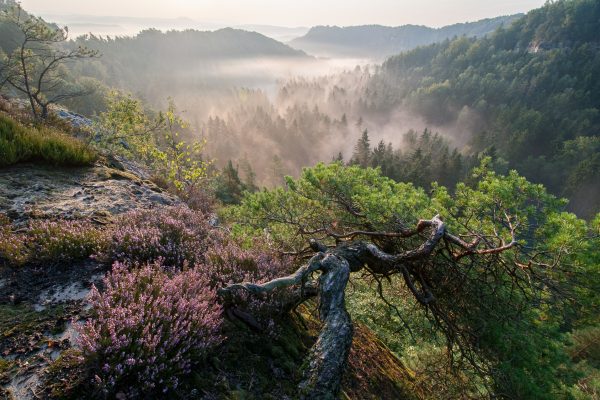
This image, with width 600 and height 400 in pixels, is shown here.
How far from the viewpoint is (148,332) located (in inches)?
111

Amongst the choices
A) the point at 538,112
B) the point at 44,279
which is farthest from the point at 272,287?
the point at 538,112

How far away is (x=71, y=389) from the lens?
2500mm

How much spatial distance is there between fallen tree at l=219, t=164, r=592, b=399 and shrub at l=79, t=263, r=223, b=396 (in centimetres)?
54

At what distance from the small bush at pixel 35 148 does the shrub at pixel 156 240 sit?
3.75 meters

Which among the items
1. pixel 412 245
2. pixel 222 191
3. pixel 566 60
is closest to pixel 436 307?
pixel 412 245

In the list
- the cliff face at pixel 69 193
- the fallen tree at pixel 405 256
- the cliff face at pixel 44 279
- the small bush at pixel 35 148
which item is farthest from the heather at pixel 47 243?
the small bush at pixel 35 148

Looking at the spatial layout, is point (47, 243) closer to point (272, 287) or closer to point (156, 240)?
point (156, 240)

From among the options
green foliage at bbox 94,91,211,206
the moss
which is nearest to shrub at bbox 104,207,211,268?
the moss

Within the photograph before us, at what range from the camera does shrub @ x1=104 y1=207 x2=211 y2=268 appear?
4426mm

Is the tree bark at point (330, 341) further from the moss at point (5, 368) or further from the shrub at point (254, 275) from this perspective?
the moss at point (5, 368)

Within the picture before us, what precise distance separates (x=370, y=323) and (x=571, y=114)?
619 ft

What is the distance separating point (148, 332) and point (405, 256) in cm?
350

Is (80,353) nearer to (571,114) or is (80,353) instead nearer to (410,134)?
(410,134)

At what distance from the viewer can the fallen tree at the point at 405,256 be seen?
12.2ft
